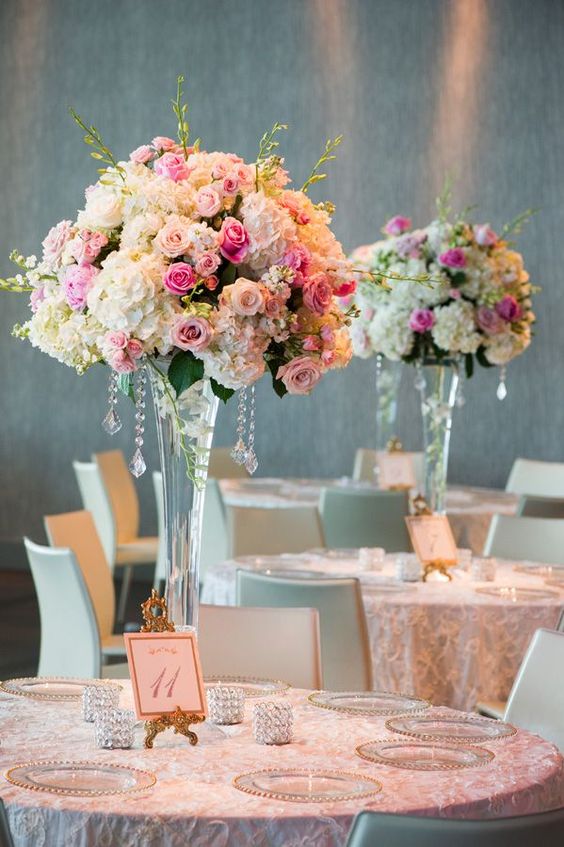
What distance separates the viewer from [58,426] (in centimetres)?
1027

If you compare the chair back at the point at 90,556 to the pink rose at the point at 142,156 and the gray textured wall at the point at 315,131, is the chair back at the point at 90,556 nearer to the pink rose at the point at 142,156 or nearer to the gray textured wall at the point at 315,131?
the pink rose at the point at 142,156

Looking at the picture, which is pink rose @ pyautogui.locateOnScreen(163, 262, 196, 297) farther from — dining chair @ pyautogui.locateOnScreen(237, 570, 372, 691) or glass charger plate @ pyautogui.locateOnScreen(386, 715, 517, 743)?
dining chair @ pyautogui.locateOnScreen(237, 570, 372, 691)

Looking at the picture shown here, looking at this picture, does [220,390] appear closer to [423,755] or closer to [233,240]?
[233,240]

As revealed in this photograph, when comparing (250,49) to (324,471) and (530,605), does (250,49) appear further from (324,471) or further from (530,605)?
(530,605)

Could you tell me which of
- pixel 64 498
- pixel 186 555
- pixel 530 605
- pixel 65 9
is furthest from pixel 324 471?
pixel 186 555

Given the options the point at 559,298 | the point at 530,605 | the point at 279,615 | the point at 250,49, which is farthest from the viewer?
the point at 250,49

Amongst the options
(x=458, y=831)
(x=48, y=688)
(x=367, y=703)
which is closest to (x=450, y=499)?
(x=367, y=703)

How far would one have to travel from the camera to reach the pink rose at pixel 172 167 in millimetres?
2814

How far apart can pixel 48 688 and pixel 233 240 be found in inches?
43.4

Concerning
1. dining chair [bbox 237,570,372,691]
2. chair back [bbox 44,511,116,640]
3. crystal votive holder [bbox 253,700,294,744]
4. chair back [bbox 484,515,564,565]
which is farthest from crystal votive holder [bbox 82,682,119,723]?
chair back [bbox 484,515,564,565]

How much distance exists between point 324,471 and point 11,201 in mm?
3134

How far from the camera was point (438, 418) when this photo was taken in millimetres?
5949

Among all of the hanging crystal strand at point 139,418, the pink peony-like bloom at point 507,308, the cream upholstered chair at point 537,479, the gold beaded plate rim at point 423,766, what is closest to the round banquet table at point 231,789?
the gold beaded plate rim at point 423,766

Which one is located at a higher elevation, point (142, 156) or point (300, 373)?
point (142, 156)
